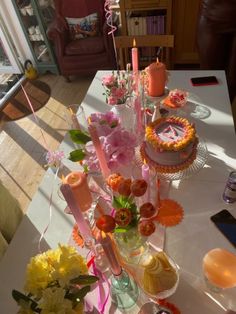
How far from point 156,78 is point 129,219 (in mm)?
846

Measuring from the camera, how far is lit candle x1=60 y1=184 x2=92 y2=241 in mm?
698

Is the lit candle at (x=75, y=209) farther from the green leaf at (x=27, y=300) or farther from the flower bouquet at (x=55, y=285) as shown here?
the green leaf at (x=27, y=300)

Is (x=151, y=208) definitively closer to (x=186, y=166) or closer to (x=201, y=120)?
(x=186, y=166)

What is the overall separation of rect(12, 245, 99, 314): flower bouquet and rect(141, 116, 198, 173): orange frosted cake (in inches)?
19.7

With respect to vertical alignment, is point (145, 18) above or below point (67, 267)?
below

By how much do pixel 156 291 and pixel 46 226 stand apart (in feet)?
1.54

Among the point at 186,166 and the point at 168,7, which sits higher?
the point at 186,166

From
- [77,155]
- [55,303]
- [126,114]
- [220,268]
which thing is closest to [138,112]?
[126,114]

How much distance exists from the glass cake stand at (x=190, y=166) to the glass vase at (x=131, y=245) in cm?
29

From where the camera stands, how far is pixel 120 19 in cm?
292

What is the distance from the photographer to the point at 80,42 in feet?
9.86

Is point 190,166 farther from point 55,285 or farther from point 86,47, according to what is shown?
point 86,47

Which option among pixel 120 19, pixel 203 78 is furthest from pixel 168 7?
pixel 203 78

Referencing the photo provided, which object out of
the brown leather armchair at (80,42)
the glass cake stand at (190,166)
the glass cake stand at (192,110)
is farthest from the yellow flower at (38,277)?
the brown leather armchair at (80,42)
